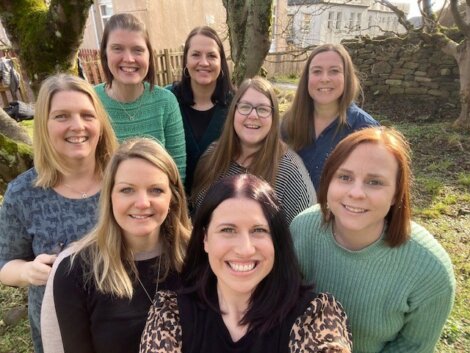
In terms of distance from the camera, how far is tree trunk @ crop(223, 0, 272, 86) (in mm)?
4016

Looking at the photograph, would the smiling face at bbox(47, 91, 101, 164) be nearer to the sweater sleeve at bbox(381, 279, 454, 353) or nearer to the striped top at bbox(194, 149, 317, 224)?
the striped top at bbox(194, 149, 317, 224)

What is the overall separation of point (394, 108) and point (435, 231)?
545 centimetres

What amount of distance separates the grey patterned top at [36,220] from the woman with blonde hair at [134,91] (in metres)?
0.83

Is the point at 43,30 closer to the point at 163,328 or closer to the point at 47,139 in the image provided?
the point at 47,139

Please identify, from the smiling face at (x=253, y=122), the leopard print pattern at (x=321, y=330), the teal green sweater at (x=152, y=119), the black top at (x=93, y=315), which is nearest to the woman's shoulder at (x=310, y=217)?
the leopard print pattern at (x=321, y=330)

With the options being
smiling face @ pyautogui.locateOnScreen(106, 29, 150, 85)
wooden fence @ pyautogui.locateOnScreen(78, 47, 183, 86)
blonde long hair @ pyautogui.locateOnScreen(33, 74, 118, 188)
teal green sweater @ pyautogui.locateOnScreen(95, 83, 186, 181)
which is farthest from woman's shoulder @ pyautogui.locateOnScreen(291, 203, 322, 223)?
wooden fence @ pyautogui.locateOnScreen(78, 47, 183, 86)

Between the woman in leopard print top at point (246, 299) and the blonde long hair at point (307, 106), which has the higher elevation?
the blonde long hair at point (307, 106)

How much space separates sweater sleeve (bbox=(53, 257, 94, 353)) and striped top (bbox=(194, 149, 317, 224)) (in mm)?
993

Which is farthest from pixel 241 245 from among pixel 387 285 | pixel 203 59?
pixel 203 59

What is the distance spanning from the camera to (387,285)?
1735mm

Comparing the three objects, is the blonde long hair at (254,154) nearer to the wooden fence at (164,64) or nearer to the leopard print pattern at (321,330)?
the leopard print pattern at (321,330)

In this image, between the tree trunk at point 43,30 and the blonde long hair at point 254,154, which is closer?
the tree trunk at point 43,30

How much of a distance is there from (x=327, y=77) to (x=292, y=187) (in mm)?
1012

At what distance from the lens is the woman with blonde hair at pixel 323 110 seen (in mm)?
2904
